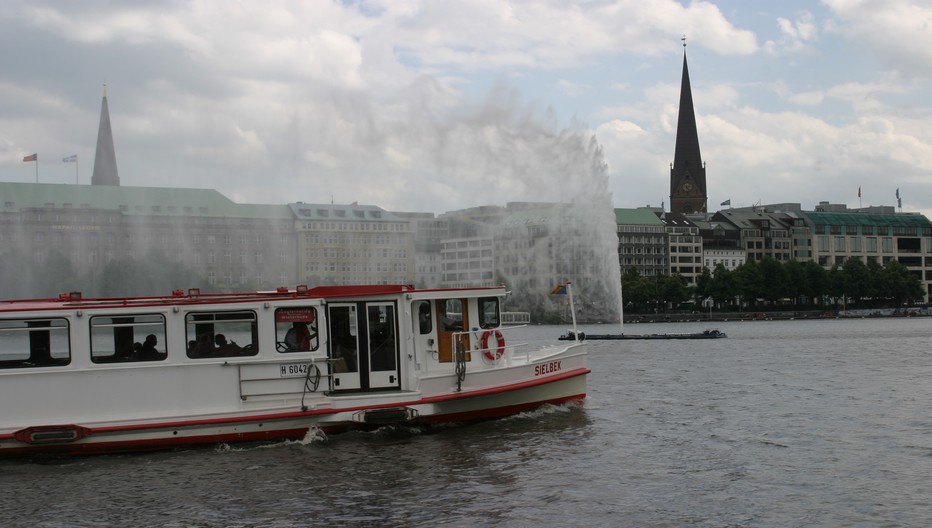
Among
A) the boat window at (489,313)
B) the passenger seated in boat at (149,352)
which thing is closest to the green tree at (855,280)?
the boat window at (489,313)

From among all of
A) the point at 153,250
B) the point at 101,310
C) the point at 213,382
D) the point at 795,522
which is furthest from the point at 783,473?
the point at 153,250

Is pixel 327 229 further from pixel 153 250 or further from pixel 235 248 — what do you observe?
pixel 153 250

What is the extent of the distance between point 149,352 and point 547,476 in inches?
342

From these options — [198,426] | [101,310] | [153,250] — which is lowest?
[198,426]

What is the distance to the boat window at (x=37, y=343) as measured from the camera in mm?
21797

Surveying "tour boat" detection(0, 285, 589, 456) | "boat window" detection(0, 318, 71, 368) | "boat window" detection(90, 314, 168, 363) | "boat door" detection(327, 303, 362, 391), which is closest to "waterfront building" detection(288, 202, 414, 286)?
"tour boat" detection(0, 285, 589, 456)

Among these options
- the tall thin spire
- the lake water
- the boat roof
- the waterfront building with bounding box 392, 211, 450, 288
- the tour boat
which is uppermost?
the tall thin spire

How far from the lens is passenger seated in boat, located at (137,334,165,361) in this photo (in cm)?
2241

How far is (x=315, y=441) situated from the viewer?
2328cm

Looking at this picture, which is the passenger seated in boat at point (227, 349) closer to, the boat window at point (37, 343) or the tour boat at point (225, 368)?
the tour boat at point (225, 368)

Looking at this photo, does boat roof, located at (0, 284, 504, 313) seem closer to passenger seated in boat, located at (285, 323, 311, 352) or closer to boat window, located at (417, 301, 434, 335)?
boat window, located at (417, 301, 434, 335)

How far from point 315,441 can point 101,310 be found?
17.3ft

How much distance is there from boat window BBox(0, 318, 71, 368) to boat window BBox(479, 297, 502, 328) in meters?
9.23

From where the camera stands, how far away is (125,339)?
22.5 meters
